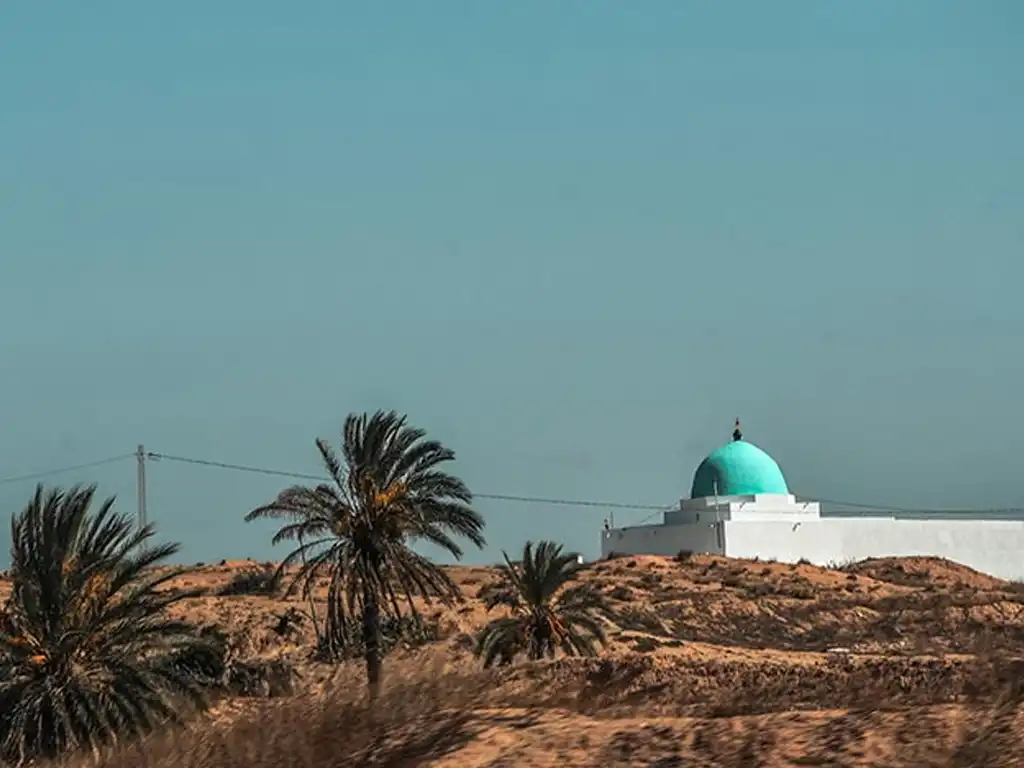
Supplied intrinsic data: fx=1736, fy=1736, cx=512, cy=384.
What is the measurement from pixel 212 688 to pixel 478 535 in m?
9.89

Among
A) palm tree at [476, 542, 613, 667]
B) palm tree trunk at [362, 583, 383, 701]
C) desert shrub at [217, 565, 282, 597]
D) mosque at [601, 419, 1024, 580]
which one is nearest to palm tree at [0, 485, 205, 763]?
palm tree trunk at [362, 583, 383, 701]

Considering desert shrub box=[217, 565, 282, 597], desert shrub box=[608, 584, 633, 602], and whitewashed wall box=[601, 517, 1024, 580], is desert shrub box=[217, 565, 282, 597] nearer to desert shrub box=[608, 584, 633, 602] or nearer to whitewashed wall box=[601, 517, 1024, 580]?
desert shrub box=[608, 584, 633, 602]

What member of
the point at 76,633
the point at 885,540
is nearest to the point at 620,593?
the point at 885,540

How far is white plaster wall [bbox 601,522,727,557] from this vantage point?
56.7 metres

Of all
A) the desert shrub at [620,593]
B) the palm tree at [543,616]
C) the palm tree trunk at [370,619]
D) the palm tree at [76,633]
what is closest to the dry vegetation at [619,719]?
the palm tree at [76,633]

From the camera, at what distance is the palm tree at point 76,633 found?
19.9 m

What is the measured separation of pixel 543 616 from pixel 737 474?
1017 inches

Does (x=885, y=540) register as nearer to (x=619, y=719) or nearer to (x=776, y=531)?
(x=776, y=531)

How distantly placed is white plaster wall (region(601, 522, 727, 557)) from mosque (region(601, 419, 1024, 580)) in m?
0.03

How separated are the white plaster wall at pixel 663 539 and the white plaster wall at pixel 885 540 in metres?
0.75

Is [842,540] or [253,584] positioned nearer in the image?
[253,584]

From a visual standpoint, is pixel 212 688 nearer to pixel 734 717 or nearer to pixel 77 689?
pixel 77 689

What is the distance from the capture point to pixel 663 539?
58.8m

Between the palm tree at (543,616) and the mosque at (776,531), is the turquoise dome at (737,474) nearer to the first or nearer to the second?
the mosque at (776,531)
